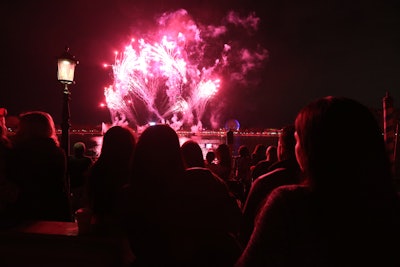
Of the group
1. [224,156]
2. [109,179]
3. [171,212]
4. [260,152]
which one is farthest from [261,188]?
[260,152]

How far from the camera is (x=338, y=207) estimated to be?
A: 135 centimetres

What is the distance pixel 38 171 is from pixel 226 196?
2.54 metres

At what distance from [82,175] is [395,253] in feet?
21.3

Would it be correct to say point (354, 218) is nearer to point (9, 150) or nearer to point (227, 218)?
point (227, 218)

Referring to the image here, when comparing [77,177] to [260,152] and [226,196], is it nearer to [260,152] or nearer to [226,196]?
[260,152]

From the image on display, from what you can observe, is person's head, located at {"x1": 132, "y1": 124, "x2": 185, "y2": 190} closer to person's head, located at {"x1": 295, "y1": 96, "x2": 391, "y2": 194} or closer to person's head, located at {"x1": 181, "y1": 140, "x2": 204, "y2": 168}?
person's head, located at {"x1": 295, "y1": 96, "x2": 391, "y2": 194}

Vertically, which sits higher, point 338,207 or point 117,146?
point 117,146

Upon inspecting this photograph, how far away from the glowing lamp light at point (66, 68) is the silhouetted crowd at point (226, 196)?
15.6 feet

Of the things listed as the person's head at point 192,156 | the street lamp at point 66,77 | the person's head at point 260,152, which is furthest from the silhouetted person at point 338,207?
the street lamp at point 66,77

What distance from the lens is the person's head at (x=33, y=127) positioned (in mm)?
3963

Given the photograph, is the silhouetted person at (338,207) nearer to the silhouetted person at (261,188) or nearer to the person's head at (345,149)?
the person's head at (345,149)

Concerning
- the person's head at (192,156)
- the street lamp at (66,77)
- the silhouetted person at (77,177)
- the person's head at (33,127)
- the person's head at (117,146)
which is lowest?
the silhouetted person at (77,177)

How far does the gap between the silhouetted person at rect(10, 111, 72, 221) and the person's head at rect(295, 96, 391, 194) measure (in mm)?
3413

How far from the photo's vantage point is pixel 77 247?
3.23 metres
